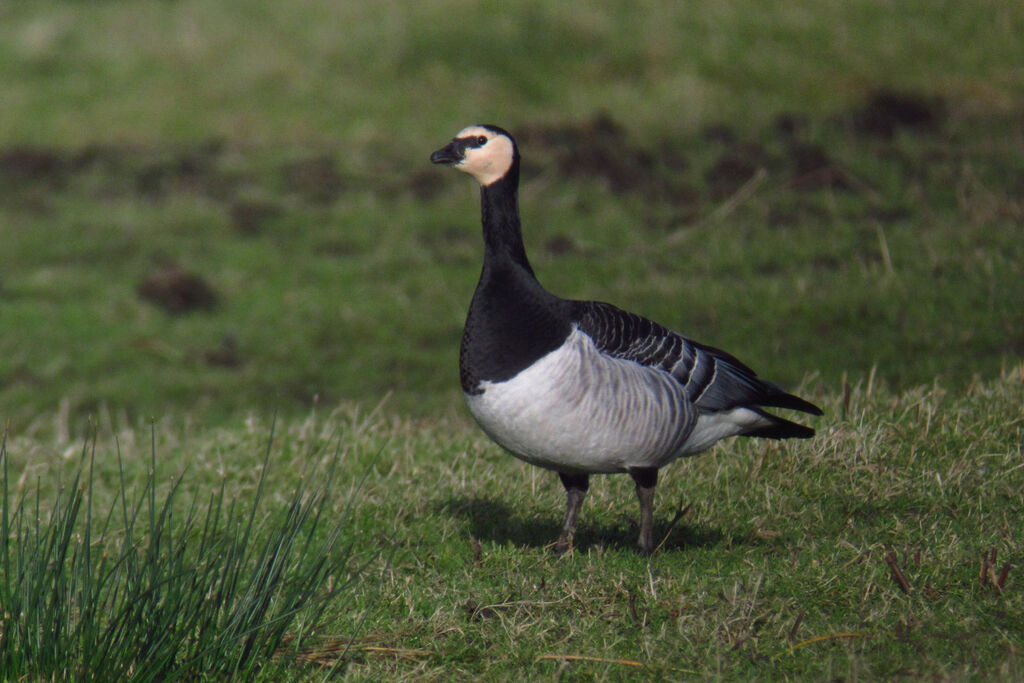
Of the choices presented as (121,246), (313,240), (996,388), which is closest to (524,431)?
(996,388)

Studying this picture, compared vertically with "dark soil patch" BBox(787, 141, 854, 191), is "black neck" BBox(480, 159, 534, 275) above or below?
above

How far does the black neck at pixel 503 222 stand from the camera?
6914mm

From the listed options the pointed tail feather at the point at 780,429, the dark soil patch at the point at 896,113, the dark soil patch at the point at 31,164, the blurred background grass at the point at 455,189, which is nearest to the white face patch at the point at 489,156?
the pointed tail feather at the point at 780,429

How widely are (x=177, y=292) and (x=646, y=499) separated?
11.3 meters

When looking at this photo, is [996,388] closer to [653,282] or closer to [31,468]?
[653,282]

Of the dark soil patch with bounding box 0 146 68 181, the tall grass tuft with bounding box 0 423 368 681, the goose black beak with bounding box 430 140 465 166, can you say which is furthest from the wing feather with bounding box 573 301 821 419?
the dark soil patch with bounding box 0 146 68 181

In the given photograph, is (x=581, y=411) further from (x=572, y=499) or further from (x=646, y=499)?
A: (x=572, y=499)

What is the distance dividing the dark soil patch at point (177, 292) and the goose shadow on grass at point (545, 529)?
936cm

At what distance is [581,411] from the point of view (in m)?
6.32

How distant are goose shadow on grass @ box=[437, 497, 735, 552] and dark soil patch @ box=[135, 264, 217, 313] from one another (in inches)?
368

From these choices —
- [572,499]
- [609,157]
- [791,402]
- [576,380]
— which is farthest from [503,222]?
[609,157]

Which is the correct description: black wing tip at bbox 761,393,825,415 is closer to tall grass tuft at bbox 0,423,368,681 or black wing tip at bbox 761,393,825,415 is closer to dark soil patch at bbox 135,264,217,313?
tall grass tuft at bbox 0,423,368,681

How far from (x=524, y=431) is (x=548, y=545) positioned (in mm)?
1164

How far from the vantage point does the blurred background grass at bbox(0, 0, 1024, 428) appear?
13.7 metres
